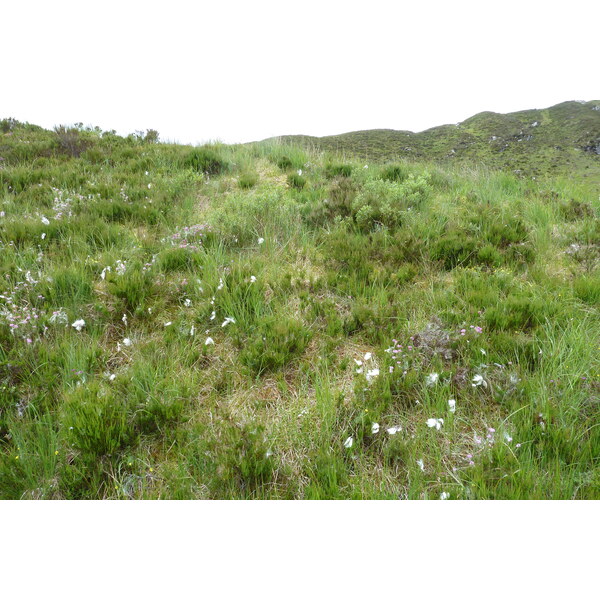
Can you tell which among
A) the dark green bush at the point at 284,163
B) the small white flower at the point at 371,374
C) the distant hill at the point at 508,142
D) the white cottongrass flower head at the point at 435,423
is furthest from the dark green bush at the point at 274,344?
the distant hill at the point at 508,142

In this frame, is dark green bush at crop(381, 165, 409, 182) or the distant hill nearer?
dark green bush at crop(381, 165, 409, 182)

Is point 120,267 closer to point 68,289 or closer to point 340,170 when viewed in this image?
point 68,289

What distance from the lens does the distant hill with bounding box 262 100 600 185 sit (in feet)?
36.2

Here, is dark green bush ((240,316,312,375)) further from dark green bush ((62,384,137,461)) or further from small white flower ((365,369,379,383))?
dark green bush ((62,384,137,461))

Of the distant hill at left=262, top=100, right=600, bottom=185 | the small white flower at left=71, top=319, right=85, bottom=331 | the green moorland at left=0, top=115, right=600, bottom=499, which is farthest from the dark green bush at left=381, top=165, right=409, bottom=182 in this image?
the small white flower at left=71, top=319, right=85, bottom=331

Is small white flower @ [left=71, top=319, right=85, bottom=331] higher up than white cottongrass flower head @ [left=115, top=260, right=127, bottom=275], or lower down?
lower down

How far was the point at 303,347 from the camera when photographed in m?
3.25

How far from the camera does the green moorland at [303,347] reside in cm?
223

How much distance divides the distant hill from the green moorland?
581 centimetres

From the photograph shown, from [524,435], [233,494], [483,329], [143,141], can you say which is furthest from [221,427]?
[143,141]

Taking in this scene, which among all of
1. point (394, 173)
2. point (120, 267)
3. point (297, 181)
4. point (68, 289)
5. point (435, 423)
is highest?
point (394, 173)

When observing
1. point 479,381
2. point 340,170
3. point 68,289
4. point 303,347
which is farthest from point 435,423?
point 340,170

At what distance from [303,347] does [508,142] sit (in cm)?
1829

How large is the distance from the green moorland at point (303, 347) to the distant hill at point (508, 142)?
5.81m
